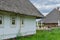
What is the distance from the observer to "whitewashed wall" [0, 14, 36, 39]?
22141mm

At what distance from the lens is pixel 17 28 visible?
25.2m

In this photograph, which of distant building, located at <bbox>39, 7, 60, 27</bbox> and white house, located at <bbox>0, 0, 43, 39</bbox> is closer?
white house, located at <bbox>0, 0, 43, 39</bbox>

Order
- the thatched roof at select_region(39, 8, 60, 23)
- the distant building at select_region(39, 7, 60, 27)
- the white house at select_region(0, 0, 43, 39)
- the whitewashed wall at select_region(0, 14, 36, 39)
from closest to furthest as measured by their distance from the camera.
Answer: the white house at select_region(0, 0, 43, 39) < the whitewashed wall at select_region(0, 14, 36, 39) < the distant building at select_region(39, 7, 60, 27) < the thatched roof at select_region(39, 8, 60, 23)

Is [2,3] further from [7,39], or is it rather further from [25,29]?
[25,29]

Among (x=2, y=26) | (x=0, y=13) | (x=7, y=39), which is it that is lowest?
(x=7, y=39)

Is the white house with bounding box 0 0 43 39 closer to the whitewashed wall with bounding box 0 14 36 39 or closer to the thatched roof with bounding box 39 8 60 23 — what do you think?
the whitewashed wall with bounding box 0 14 36 39

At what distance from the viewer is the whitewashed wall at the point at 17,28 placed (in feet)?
72.6

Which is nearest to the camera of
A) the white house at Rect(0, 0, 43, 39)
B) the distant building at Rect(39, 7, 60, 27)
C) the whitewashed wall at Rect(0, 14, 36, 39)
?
the white house at Rect(0, 0, 43, 39)

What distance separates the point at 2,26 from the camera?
21.8m

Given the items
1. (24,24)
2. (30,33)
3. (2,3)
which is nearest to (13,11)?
(2,3)

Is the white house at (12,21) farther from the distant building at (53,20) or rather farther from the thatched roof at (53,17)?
the thatched roof at (53,17)

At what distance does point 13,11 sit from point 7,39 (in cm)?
316

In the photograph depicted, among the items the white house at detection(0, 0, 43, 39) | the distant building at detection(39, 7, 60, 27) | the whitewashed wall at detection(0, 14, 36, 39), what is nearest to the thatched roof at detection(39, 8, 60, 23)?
the distant building at detection(39, 7, 60, 27)

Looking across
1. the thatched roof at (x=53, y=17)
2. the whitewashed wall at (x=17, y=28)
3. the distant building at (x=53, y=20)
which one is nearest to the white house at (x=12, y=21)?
the whitewashed wall at (x=17, y=28)
